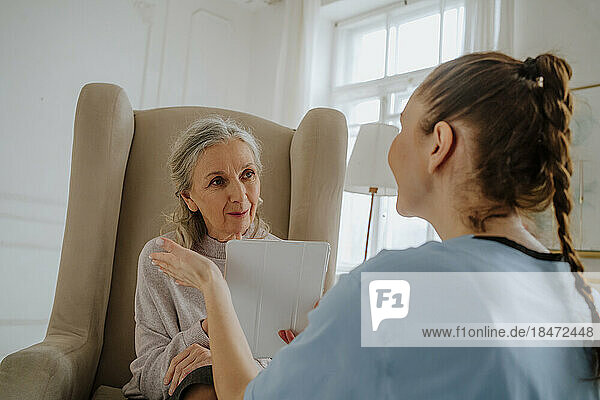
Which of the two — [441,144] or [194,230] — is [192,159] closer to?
[194,230]

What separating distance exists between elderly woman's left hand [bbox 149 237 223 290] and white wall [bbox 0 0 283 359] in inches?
92.9

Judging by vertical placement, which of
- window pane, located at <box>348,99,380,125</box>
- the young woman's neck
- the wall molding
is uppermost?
window pane, located at <box>348,99,380,125</box>

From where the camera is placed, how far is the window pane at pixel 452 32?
3278 mm

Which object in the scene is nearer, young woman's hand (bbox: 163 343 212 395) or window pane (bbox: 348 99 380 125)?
young woman's hand (bbox: 163 343 212 395)

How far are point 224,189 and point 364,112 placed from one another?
2489 mm

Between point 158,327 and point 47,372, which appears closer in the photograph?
point 47,372

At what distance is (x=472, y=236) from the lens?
2.03ft

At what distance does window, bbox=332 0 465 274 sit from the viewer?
3.38 metres

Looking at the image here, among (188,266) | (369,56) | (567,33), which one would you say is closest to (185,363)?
(188,266)

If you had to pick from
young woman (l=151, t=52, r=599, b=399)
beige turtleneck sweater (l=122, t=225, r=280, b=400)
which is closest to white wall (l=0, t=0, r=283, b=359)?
beige turtleneck sweater (l=122, t=225, r=280, b=400)

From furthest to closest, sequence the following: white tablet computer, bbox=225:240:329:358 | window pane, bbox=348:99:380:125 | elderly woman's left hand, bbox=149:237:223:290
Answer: window pane, bbox=348:99:380:125 → white tablet computer, bbox=225:240:329:358 → elderly woman's left hand, bbox=149:237:223:290

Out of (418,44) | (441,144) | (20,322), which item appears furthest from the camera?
(418,44)

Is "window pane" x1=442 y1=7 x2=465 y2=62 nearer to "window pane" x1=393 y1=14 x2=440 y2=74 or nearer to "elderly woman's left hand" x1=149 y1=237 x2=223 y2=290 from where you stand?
"window pane" x1=393 y1=14 x2=440 y2=74

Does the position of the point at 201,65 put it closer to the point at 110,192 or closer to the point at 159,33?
the point at 159,33
